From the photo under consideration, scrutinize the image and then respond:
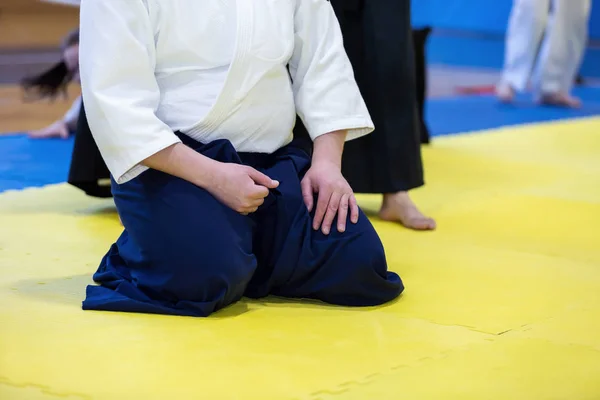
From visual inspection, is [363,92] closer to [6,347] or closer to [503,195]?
[503,195]

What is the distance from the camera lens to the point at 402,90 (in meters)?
2.29

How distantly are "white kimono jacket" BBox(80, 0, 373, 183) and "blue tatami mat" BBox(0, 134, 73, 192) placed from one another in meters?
1.16

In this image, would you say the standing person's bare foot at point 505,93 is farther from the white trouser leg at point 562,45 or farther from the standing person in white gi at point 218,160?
the standing person in white gi at point 218,160

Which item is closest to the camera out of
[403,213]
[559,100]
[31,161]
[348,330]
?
[348,330]

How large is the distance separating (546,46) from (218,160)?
4.38 m

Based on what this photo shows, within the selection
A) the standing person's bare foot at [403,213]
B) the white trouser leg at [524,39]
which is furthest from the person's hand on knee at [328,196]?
the white trouser leg at [524,39]

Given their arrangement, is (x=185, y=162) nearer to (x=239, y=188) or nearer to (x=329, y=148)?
(x=239, y=188)

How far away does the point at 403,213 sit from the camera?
7.39 ft

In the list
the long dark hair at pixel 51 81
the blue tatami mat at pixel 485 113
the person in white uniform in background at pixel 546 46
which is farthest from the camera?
the person in white uniform in background at pixel 546 46

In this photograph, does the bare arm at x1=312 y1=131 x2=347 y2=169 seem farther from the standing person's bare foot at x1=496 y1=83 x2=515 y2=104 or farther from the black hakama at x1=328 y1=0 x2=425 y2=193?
the standing person's bare foot at x1=496 y1=83 x2=515 y2=104

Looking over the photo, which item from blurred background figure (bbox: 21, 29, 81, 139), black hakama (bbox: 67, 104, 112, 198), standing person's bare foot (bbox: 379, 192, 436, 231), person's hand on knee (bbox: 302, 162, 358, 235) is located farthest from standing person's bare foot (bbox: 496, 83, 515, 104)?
person's hand on knee (bbox: 302, 162, 358, 235)

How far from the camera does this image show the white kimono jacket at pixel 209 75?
1498 millimetres

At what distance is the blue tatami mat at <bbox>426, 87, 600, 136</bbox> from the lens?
4.34 metres

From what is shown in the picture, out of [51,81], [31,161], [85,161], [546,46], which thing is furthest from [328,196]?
[546,46]
